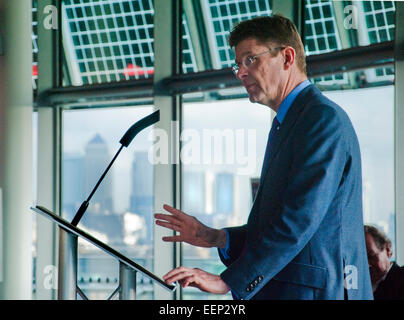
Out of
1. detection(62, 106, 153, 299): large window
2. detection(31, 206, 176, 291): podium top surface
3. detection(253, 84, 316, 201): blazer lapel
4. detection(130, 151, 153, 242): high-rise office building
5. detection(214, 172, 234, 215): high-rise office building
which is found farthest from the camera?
detection(130, 151, 153, 242): high-rise office building

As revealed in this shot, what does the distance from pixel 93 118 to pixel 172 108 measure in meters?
0.56

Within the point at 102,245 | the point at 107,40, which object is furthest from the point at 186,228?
the point at 107,40

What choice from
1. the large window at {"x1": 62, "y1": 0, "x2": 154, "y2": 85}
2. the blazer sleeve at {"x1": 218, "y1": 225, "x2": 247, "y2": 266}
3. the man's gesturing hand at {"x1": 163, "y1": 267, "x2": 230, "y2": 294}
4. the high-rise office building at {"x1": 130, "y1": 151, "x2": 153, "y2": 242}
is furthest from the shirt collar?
the large window at {"x1": 62, "y1": 0, "x2": 154, "y2": 85}

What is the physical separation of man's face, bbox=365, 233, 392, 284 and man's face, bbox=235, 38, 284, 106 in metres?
1.07

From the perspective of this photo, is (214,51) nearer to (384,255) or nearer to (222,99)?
(222,99)

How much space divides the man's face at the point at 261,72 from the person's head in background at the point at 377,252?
1064 mm

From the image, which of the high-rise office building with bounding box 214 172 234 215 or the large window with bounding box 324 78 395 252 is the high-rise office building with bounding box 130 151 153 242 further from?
the large window with bounding box 324 78 395 252

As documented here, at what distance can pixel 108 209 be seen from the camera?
3.84 m

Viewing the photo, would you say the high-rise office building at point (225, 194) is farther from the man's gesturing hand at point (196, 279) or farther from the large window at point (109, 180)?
the man's gesturing hand at point (196, 279)

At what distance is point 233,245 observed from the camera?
1.64m

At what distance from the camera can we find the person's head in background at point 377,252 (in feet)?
7.83

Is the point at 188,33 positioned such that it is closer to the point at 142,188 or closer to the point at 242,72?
the point at 142,188

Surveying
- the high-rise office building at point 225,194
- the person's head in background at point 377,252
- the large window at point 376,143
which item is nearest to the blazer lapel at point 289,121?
the person's head in background at point 377,252

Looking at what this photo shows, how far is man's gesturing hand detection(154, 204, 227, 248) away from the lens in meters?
1.54
